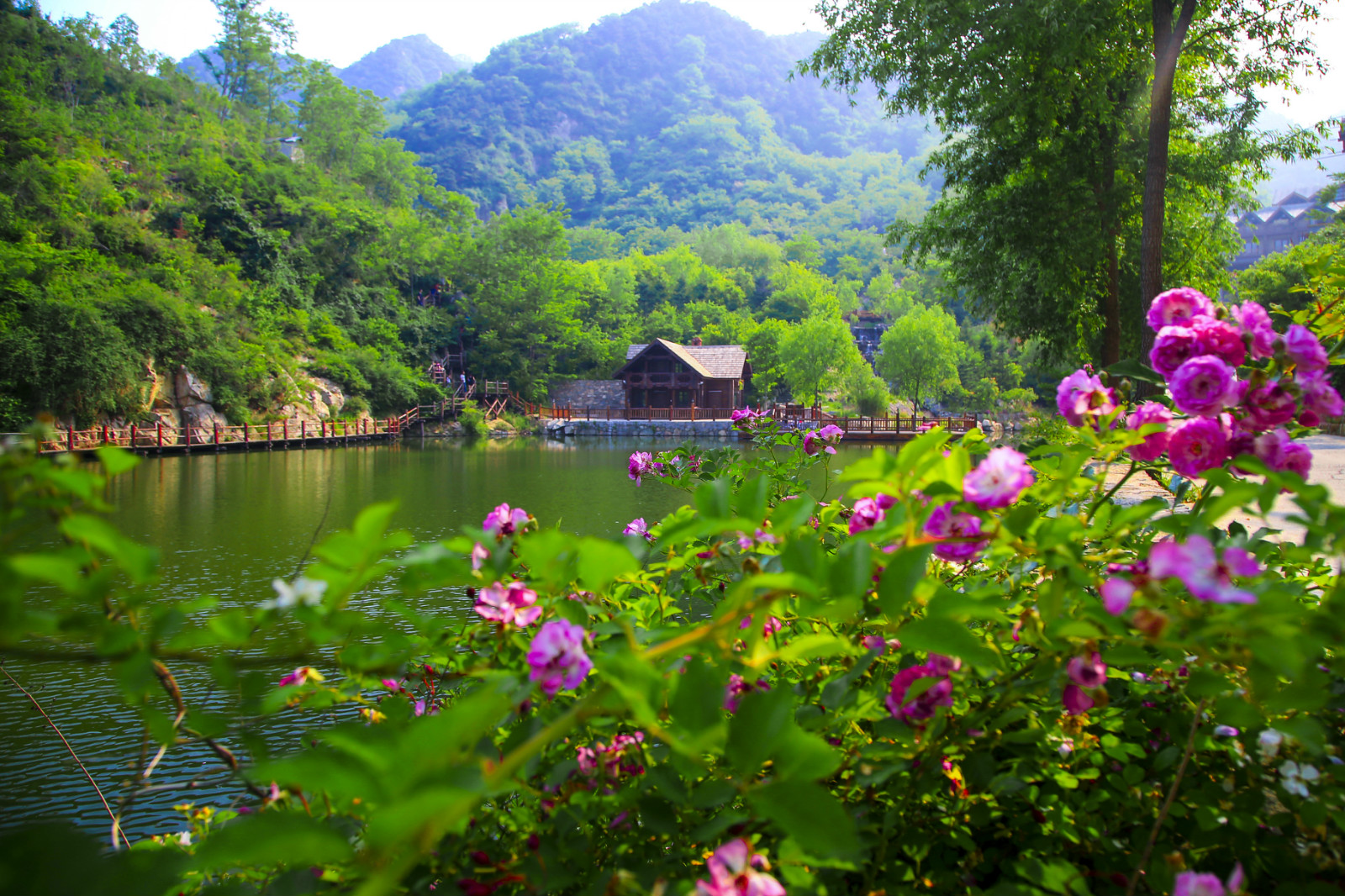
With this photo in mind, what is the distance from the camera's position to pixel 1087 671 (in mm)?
773

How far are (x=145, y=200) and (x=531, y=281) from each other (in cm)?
1835

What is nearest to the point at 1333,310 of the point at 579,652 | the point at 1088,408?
the point at 1088,408

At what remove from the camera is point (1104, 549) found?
39.8 inches

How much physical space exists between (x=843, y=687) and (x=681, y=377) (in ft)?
124

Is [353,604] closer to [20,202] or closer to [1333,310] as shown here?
[1333,310]

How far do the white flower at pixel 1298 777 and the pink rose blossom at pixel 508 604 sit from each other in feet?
3.32

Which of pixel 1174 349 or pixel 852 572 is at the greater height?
pixel 1174 349

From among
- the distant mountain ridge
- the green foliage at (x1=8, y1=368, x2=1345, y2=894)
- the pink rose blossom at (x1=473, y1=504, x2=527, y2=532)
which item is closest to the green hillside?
the pink rose blossom at (x1=473, y1=504, x2=527, y2=532)

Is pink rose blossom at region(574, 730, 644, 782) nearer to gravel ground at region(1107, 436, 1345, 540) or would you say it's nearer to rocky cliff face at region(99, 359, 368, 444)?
gravel ground at region(1107, 436, 1345, 540)

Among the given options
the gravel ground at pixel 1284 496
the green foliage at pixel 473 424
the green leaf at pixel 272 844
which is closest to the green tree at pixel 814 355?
the green foliage at pixel 473 424

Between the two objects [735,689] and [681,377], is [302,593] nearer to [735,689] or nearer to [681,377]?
[735,689]

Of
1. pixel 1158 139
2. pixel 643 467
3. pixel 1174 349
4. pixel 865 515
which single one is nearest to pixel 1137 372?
pixel 1174 349

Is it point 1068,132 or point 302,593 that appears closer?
point 302,593

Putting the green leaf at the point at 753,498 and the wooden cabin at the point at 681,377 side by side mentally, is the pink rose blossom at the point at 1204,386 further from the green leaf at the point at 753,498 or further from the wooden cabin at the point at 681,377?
the wooden cabin at the point at 681,377
